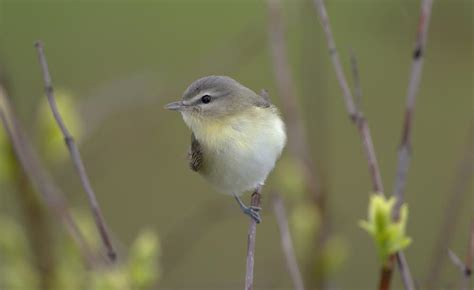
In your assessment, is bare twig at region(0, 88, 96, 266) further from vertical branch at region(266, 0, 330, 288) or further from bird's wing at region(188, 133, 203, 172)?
vertical branch at region(266, 0, 330, 288)

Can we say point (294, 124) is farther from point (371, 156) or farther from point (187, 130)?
point (187, 130)

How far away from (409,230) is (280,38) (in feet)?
A: 9.07

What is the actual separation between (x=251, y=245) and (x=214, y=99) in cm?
72

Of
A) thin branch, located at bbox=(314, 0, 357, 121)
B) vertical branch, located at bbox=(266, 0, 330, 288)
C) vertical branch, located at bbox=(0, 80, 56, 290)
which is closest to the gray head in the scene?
vertical branch, located at bbox=(266, 0, 330, 288)

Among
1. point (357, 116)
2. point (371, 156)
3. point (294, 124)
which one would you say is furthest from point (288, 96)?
point (371, 156)

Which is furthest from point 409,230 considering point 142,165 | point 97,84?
point 97,84

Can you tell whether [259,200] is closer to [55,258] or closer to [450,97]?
[55,258]

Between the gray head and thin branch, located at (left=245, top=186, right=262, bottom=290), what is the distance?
237mm

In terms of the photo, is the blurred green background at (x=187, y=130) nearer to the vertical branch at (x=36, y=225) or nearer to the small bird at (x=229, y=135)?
the small bird at (x=229, y=135)

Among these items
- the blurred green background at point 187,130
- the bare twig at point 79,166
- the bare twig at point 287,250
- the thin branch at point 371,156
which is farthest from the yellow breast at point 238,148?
the blurred green background at point 187,130

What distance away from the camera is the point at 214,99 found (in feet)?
6.64

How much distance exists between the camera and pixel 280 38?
1.87 meters

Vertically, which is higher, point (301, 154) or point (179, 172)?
point (301, 154)

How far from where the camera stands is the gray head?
1971mm
